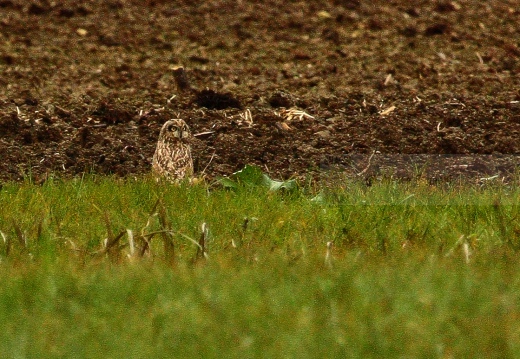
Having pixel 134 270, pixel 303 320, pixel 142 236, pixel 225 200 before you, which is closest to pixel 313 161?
pixel 225 200

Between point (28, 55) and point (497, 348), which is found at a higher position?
point (497, 348)

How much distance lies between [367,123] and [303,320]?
4.09 metres

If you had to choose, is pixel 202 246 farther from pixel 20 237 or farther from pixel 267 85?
pixel 267 85

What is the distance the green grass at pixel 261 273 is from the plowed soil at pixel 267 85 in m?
0.81

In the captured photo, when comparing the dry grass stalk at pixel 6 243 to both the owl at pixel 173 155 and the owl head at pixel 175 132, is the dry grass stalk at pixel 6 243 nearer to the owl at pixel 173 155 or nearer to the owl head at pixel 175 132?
the owl at pixel 173 155

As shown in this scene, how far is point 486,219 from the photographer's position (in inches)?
203

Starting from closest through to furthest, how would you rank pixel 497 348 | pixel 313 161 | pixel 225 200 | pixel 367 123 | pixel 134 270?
pixel 497 348 < pixel 134 270 < pixel 225 200 < pixel 313 161 < pixel 367 123

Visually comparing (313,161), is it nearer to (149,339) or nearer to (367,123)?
(367,123)

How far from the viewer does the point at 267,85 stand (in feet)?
27.5

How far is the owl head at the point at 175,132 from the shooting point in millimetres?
6301

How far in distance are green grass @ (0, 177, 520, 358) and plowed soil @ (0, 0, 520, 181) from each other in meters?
0.81

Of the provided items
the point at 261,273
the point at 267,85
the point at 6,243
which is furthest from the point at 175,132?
the point at 261,273

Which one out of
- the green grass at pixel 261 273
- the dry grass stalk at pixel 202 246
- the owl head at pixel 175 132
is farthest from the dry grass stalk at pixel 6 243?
the owl head at pixel 175 132

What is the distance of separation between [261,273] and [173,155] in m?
2.38
